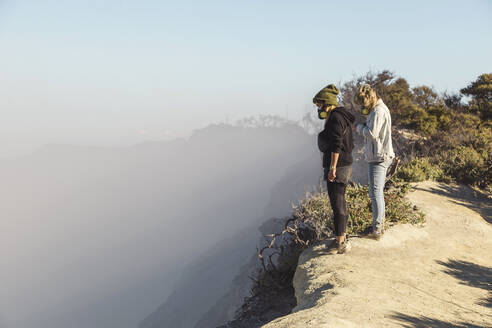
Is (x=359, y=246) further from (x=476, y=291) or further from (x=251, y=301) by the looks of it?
(x=251, y=301)

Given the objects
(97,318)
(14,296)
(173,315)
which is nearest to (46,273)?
(14,296)

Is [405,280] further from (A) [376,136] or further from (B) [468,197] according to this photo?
(B) [468,197]

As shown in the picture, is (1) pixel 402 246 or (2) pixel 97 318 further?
(2) pixel 97 318

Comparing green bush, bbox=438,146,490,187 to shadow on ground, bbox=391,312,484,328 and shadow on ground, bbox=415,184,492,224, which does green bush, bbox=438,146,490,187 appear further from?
shadow on ground, bbox=391,312,484,328

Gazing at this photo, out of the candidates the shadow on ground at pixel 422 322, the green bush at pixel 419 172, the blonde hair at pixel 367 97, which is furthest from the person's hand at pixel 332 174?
the green bush at pixel 419 172

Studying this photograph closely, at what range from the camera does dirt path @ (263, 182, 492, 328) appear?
310 centimetres

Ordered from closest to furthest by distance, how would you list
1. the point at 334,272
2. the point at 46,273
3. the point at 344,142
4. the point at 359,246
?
the point at 334,272 → the point at 344,142 → the point at 359,246 → the point at 46,273

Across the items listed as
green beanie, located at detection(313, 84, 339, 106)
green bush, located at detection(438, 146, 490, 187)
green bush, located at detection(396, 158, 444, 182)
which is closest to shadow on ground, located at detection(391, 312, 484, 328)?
green beanie, located at detection(313, 84, 339, 106)

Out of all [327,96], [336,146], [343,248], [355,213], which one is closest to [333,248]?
[343,248]

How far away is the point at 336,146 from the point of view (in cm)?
438

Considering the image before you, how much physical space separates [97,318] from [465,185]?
13895cm

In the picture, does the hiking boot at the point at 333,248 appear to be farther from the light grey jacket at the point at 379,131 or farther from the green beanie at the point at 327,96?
the green beanie at the point at 327,96

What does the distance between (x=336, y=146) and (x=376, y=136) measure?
33.4 inches

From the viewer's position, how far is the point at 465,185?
9.32 meters
